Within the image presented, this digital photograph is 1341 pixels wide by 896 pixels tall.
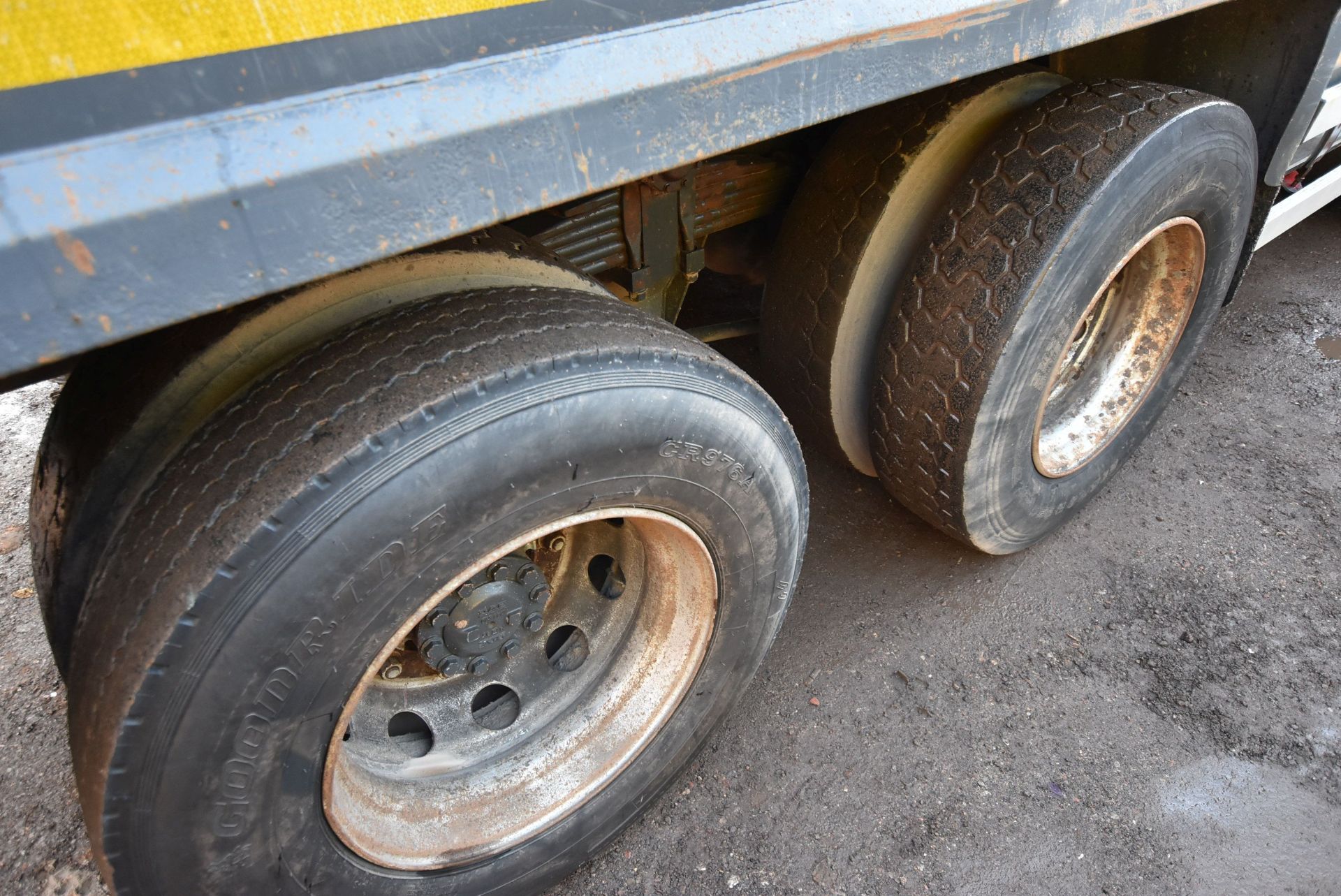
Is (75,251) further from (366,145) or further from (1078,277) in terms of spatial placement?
(1078,277)

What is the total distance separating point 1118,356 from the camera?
104 inches

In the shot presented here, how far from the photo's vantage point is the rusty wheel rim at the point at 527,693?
158 cm

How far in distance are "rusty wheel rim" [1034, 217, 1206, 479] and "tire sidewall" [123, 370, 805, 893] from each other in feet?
4.74

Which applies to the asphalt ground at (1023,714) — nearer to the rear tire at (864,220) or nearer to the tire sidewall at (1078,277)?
the tire sidewall at (1078,277)

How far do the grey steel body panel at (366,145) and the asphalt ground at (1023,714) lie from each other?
151cm

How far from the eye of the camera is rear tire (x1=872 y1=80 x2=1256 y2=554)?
1.79m

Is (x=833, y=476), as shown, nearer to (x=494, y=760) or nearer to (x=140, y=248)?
(x=494, y=760)

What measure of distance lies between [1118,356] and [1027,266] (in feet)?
3.48

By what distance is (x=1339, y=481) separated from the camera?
2820mm

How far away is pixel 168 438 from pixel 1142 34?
2507 millimetres

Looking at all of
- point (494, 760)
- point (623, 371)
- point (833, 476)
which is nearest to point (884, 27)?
point (623, 371)

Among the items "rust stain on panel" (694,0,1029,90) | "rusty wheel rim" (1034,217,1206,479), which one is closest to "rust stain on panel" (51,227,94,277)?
"rust stain on panel" (694,0,1029,90)

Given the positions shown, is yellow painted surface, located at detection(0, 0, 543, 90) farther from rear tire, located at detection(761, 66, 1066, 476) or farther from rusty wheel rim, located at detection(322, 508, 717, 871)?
rear tire, located at detection(761, 66, 1066, 476)

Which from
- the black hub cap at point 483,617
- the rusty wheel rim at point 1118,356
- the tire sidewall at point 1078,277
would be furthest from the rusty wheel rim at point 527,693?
the rusty wheel rim at point 1118,356
